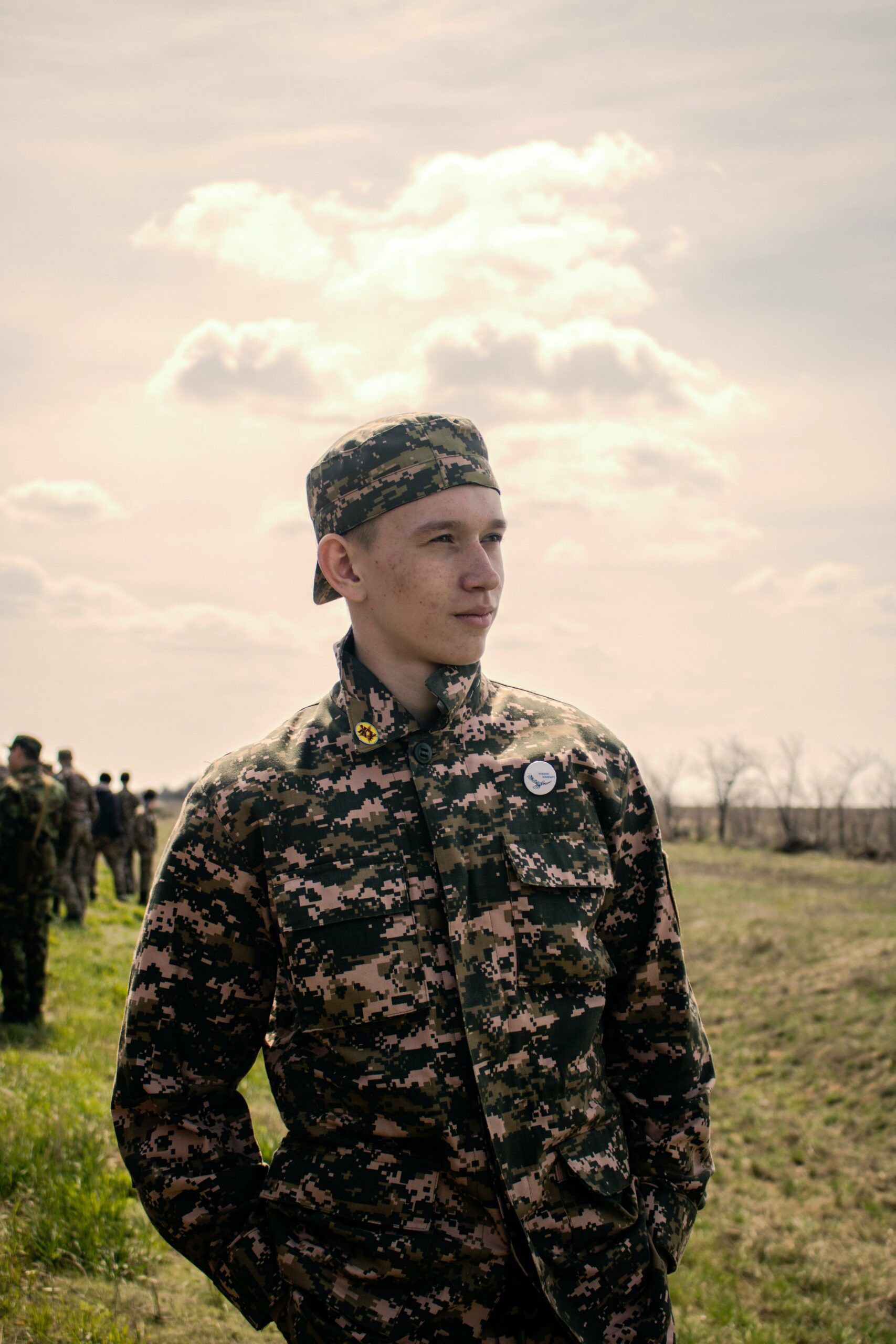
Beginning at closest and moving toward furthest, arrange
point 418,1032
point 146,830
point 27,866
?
1. point 418,1032
2. point 27,866
3. point 146,830

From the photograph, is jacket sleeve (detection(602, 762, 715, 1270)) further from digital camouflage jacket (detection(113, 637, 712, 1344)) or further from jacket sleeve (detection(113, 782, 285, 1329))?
jacket sleeve (detection(113, 782, 285, 1329))

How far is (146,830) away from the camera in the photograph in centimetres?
1822

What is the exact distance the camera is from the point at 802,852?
5050 centimetres

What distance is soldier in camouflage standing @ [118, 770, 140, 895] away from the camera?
17906mm

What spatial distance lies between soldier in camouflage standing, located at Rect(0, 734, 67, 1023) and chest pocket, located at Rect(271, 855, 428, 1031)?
25.4ft

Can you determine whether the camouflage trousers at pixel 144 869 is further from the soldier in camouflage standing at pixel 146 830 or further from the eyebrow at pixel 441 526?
the eyebrow at pixel 441 526

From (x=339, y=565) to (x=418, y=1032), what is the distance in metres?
1.07

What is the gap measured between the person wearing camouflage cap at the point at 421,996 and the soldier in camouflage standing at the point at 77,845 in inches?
510

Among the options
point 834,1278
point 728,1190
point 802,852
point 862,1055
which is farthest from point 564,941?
point 802,852

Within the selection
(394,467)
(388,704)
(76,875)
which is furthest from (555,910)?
(76,875)

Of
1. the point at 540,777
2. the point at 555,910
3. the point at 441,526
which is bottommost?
the point at 555,910

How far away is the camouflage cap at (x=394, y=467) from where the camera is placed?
2482 mm

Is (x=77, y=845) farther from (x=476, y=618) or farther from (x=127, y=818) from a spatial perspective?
(x=476, y=618)

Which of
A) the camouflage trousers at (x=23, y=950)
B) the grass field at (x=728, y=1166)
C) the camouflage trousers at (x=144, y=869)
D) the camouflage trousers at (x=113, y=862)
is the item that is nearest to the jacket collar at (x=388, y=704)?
the grass field at (x=728, y=1166)
